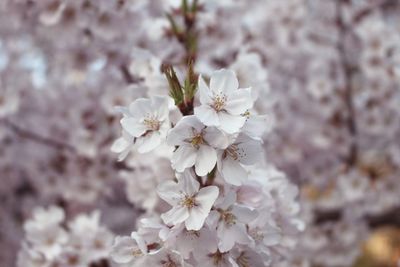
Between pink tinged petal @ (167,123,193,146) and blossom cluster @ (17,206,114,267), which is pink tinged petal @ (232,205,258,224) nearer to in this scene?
pink tinged petal @ (167,123,193,146)

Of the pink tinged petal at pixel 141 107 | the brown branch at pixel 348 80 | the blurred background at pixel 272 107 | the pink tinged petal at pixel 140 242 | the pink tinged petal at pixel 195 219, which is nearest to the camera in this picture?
the pink tinged petal at pixel 195 219

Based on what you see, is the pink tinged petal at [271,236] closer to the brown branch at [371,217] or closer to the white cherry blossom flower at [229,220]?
the white cherry blossom flower at [229,220]

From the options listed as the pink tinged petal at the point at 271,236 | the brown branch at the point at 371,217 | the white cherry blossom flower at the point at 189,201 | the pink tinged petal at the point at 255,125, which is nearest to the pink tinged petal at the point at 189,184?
the white cherry blossom flower at the point at 189,201

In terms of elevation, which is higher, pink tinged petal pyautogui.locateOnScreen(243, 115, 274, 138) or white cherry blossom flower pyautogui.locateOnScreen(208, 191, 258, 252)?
pink tinged petal pyautogui.locateOnScreen(243, 115, 274, 138)

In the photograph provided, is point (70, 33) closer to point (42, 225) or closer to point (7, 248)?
point (42, 225)

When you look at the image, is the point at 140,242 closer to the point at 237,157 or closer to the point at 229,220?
the point at 229,220

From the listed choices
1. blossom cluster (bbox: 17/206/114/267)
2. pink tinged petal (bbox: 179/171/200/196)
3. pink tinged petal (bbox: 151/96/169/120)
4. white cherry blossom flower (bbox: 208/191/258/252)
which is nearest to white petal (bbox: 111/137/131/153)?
pink tinged petal (bbox: 151/96/169/120)

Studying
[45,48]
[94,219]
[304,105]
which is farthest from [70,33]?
[304,105]
